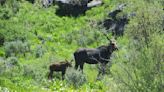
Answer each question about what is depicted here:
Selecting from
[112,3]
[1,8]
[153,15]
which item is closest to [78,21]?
[112,3]

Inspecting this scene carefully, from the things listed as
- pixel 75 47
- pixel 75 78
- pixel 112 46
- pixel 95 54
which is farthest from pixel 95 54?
pixel 75 47

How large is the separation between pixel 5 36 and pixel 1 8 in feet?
12.3

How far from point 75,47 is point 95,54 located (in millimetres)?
7002

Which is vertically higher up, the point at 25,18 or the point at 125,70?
Answer: the point at 125,70

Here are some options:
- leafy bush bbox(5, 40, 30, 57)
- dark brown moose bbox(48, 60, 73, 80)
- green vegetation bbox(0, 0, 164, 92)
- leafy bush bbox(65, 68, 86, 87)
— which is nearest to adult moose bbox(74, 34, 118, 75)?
green vegetation bbox(0, 0, 164, 92)

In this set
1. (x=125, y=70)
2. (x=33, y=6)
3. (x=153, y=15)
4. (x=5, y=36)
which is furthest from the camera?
(x=33, y=6)

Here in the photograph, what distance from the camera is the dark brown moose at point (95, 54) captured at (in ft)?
78.6

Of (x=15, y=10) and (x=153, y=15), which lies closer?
(x=153, y=15)

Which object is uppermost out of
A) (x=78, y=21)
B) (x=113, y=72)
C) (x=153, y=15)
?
(x=153, y=15)

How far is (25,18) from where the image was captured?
35312 mm

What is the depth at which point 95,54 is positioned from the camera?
80.6 feet

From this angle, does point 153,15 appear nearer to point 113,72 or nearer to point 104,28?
point 113,72

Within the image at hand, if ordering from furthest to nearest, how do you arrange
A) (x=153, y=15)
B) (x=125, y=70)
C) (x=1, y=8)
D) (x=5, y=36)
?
(x=1, y=8) → (x=5, y=36) → (x=153, y=15) → (x=125, y=70)

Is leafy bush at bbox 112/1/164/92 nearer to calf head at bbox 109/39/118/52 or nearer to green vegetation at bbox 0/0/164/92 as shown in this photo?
green vegetation at bbox 0/0/164/92
